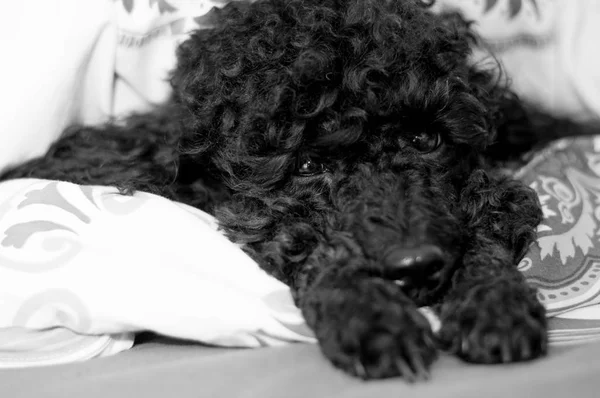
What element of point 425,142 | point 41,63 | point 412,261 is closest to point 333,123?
point 425,142

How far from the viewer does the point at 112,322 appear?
1523 millimetres

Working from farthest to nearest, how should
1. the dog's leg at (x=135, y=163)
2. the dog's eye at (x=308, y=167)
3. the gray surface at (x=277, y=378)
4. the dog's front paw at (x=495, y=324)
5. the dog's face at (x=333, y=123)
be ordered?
the dog's leg at (x=135, y=163), the dog's eye at (x=308, y=167), the dog's face at (x=333, y=123), the dog's front paw at (x=495, y=324), the gray surface at (x=277, y=378)

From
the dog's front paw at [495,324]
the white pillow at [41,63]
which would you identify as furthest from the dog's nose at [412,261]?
the white pillow at [41,63]

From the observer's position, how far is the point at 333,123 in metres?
1.80

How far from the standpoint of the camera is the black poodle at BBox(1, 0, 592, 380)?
149cm

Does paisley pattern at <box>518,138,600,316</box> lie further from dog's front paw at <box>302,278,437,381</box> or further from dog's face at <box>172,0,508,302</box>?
dog's front paw at <box>302,278,437,381</box>

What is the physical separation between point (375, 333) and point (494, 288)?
1.12 feet

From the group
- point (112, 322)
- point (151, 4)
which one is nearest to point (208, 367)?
point (112, 322)

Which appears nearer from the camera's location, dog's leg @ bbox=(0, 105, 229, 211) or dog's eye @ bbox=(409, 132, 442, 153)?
dog's eye @ bbox=(409, 132, 442, 153)

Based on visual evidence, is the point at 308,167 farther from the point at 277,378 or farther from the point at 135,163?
the point at 277,378

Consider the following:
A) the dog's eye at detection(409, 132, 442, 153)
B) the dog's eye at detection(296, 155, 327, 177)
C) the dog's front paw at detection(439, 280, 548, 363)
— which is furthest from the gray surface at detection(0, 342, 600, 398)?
the dog's eye at detection(409, 132, 442, 153)

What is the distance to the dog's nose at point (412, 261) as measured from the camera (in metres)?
1.49

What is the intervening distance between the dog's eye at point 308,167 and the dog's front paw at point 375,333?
52 cm

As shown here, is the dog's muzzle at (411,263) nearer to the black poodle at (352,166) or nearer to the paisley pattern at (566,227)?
the black poodle at (352,166)
